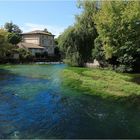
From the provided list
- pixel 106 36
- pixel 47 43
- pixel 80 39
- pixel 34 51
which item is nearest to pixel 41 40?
pixel 47 43

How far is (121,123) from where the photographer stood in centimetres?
1352

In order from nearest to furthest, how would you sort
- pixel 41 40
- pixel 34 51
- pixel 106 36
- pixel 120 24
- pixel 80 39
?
pixel 120 24, pixel 106 36, pixel 80 39, pixel 34 51, pixel 41 40

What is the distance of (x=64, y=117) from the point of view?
14820mm

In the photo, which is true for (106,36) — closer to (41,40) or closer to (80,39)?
(80,39)

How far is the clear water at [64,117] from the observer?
12039 millimetres

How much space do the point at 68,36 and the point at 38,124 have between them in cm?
3891

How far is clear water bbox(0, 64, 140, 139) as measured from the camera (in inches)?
474

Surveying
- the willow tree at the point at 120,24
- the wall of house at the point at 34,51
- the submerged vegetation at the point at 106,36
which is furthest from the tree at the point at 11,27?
the willow tree at the point at 120,24

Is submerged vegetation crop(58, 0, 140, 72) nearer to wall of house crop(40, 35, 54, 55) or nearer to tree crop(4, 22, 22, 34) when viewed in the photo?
wall of house crop(40, 35, 54, 55)

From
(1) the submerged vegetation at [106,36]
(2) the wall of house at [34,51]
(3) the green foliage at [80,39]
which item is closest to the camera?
(1) the submerged vegetation at [106,36]

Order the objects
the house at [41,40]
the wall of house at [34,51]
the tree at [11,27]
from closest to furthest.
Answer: the wall of house at [34,51] < the house at [41,40] < the tree at [11,27]

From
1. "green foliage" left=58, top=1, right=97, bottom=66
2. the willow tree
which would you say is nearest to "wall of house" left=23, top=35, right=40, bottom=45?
"green foliage" left=58, top=1, right=97, bottom=66

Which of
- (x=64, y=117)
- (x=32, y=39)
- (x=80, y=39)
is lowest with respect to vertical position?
(x=64, y=117)

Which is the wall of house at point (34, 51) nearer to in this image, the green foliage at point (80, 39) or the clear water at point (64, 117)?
the green foliage at point (80, 39)
